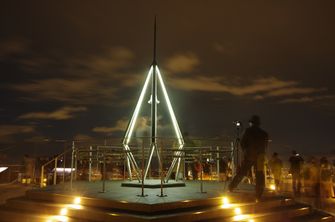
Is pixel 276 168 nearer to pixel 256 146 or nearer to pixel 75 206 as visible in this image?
pixel 256 146

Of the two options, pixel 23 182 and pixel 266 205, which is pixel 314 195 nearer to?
pixel 266 205

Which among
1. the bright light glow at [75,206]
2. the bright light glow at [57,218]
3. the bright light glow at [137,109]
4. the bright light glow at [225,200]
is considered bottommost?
the bright light glow at [57,218]

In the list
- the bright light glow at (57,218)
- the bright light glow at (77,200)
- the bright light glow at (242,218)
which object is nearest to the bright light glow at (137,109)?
the bright light glow at (77,200)

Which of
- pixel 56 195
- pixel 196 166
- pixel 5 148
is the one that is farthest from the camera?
pixel 196 166

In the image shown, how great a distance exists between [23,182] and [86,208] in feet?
29.7

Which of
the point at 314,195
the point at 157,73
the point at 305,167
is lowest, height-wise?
the point at 314,195

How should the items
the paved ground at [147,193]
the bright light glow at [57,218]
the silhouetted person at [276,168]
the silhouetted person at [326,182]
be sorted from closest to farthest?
1. the bright light glow at [57,218]
2. the paved ground at [147,193]
3. the silhouetted person at [326,182]
4. the silhouetted person at [276,168]

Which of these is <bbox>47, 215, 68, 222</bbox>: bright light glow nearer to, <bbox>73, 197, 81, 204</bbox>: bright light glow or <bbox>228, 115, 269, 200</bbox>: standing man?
<bbox>73, 197, 81, 204</bbox>: bright light glow

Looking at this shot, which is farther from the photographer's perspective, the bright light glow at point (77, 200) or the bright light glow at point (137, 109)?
the bright light glow at point (137, 109)

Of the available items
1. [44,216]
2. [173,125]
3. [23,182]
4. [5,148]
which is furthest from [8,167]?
[44,216]

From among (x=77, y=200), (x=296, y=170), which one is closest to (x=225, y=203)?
(x=77, y=200)

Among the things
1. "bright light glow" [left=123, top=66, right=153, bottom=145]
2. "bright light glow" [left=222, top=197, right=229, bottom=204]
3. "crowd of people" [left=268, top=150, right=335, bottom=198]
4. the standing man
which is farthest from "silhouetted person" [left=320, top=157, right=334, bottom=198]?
"bright light glow" [left=123, top=66, right=153, bottom=145]

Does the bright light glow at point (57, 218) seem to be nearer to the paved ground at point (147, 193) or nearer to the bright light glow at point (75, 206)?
the bright light glow at point (75, 206)

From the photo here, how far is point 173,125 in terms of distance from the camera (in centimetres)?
1211
